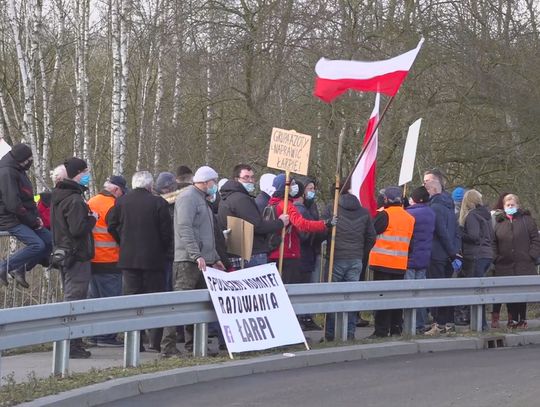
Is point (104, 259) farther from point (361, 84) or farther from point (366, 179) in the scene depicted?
point (361, 84)

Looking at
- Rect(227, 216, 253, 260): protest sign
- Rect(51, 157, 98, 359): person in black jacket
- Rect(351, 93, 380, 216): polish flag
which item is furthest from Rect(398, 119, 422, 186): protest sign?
Rect(51, 157, 98, 359): person in black jacket

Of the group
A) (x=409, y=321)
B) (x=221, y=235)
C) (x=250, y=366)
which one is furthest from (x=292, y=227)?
(x=250, y=366)

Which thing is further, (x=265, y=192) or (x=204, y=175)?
(x=265, y=192)

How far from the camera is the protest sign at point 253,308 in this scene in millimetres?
11844

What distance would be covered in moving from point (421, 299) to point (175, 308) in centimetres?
356

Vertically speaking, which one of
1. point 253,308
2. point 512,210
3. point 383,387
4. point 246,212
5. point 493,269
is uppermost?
point 512,210

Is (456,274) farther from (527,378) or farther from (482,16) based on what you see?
(482,16)

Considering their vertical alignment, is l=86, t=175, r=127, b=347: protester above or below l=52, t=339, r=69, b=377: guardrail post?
above

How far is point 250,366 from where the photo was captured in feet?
37.4

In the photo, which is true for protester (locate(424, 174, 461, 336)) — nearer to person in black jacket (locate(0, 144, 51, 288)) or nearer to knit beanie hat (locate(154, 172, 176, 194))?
knit beanie hat (locate(154, 172, 176, 194))

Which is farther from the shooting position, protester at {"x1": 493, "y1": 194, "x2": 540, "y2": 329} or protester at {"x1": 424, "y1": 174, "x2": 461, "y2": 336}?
protester at {"x1": 493, "y1": 194, "x2": 540, "y2": 329}

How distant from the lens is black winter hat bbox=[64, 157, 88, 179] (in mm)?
12078

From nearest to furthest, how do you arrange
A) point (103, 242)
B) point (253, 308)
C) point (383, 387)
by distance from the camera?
point (383, 387) → point (253, 308) → point (103, 242)

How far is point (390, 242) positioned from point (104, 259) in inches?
132
